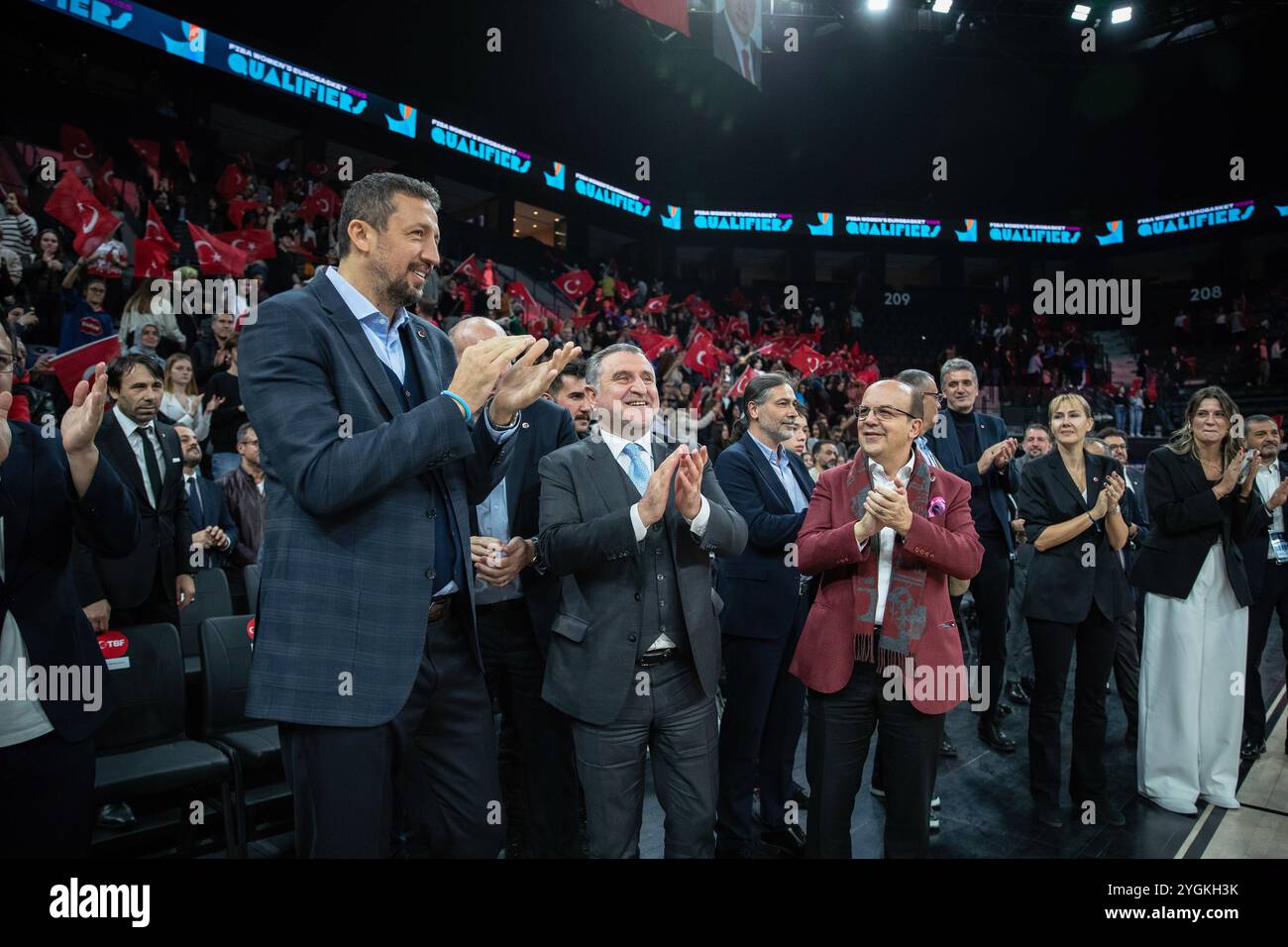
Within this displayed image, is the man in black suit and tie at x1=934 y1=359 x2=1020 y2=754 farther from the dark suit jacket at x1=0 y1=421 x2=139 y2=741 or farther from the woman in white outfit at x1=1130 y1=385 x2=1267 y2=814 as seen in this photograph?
the dark suit jacket at x1=0 y1=421 x2=139 y2=741

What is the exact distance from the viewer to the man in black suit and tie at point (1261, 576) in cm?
422

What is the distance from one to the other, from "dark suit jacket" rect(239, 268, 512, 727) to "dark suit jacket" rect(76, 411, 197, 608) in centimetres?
214

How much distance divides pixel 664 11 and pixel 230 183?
22.6 feet

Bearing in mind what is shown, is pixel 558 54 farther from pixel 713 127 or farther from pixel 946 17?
pixel 946 17

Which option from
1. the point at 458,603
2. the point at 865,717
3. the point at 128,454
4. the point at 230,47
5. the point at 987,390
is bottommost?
the point at 865,717

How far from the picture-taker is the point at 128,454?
3.56 metres

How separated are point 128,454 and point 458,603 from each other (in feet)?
8.59

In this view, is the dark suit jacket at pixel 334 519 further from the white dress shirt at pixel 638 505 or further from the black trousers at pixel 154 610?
the black trousers at pixel 154 610

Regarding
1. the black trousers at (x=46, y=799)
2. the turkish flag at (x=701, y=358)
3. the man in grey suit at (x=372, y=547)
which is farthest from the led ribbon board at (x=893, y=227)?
the black trousers at (x=46, y=799)

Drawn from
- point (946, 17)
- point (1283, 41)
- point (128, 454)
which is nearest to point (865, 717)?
point (128, 454)

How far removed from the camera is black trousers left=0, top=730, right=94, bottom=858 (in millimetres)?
1783

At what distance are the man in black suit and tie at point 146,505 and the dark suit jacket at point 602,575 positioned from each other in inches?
87.3

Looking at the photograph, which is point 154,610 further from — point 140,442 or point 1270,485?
point 1270,485

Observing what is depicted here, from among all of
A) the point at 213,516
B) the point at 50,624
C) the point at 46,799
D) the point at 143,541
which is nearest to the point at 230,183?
the point at 213,516
